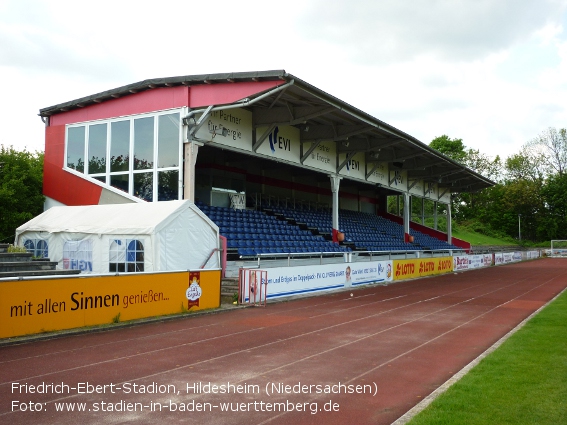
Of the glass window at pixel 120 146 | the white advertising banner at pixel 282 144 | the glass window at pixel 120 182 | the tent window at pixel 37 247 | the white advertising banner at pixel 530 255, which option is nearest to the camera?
the tent window at pixel 37 247

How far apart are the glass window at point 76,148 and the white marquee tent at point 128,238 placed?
3.79m

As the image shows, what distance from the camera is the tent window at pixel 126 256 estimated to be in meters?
15.2

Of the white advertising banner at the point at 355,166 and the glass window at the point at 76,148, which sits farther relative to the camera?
the white advertising banner at the point at 355,166

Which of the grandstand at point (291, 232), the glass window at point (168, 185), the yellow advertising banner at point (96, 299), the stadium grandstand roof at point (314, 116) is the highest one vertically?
the stadium grandstand roof at point (314, 116)

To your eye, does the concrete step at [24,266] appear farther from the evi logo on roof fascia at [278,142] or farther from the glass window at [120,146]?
the evi logo on roof fascia at [278,142]

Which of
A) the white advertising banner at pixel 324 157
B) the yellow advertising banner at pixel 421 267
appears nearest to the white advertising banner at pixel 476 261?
the yellow advertising banner at pixel 421 267

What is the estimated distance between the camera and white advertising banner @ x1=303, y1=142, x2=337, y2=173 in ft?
85.9

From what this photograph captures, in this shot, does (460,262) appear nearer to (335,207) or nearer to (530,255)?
(335,207)

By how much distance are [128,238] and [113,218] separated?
162 cm

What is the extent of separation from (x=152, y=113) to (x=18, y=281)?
35.4ft

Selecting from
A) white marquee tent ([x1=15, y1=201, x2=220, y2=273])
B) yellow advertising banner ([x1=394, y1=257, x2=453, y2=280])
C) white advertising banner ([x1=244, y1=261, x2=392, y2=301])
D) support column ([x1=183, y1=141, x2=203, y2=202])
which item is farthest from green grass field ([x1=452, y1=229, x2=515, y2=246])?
white marquee tent ([x1=15, y1=201, x2=220, y2=273])

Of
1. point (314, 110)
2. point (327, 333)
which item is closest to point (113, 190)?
point (314, 110)

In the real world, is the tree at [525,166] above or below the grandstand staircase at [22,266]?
above

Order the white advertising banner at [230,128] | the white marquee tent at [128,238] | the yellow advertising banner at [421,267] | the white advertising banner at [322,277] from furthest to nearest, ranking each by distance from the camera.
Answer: the yellow advertising banner at [421,267]
the white advertising banner at [230,128]
the white advertising banner at [322,277]
the white marquee tent at [128,238]
